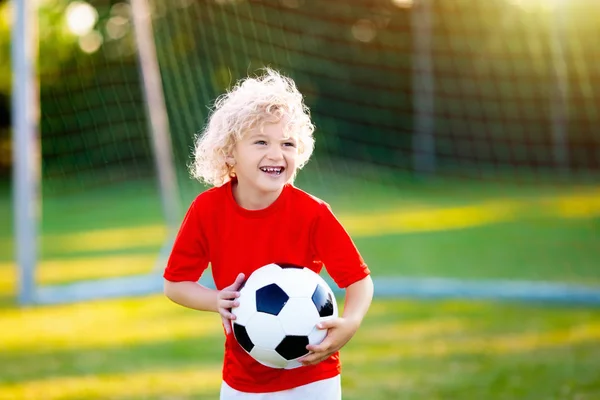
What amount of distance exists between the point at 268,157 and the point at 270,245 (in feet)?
0.77

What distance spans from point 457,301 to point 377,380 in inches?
70.5

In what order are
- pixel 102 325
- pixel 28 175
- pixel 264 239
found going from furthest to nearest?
pixel 28 175
pixel 102 325
pixel 264 239

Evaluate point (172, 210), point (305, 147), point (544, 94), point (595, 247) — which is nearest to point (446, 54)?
point (544, 94)

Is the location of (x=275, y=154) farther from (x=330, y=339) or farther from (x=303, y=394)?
(x=303, y=394)

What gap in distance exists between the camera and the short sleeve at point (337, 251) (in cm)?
236

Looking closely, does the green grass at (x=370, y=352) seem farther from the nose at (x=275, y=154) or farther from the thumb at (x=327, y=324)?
the nose at (x=275, y=154)

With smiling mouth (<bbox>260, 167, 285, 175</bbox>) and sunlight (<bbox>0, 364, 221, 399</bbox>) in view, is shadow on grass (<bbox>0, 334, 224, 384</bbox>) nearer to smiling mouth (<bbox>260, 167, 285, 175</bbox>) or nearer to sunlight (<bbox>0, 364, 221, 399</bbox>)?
sunlight (<bbox>0, 364, 221, 399</bbox>)

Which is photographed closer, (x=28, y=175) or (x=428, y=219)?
(x=28, y=175)

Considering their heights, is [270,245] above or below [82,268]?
below

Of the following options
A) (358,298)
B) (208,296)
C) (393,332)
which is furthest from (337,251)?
(393,332)

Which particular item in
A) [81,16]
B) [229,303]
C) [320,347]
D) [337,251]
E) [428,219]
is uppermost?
[81,16]

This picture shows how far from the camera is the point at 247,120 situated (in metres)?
2.36

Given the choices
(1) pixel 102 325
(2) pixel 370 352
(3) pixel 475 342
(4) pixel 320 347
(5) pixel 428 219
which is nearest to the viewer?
(4) pixel 320 347

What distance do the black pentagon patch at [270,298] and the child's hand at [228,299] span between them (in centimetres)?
6
